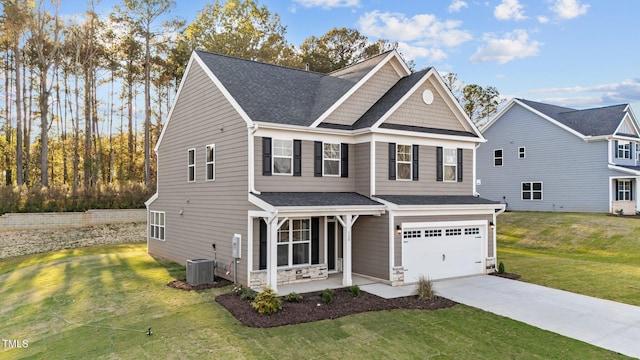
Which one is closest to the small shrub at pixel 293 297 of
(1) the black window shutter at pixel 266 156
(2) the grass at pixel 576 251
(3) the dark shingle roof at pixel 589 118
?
(1) the black window shutter at pixel 266 156

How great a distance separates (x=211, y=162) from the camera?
48.9 ft

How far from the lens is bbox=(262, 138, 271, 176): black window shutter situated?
1299cm

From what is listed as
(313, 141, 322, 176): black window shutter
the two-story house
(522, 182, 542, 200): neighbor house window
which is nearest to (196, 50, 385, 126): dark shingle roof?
the two-story house

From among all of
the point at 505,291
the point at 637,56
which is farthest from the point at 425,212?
the point at 637,56

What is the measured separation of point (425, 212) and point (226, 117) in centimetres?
740

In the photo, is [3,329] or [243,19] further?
[243,19]

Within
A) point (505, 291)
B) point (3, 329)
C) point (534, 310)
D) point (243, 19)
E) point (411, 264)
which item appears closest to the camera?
point (3, 329)

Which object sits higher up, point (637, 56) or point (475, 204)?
point (637, 56)

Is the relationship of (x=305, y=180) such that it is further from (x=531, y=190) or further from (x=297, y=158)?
(x=531, y=190)

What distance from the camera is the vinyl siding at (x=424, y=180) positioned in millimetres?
14398

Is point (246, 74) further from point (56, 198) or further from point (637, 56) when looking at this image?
point (637, 56)

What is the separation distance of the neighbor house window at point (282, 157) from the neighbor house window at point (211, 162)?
2.70 m

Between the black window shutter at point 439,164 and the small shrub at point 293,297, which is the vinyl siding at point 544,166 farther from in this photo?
the small shrub at point 293,297

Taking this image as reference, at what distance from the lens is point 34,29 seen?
1101 inches
